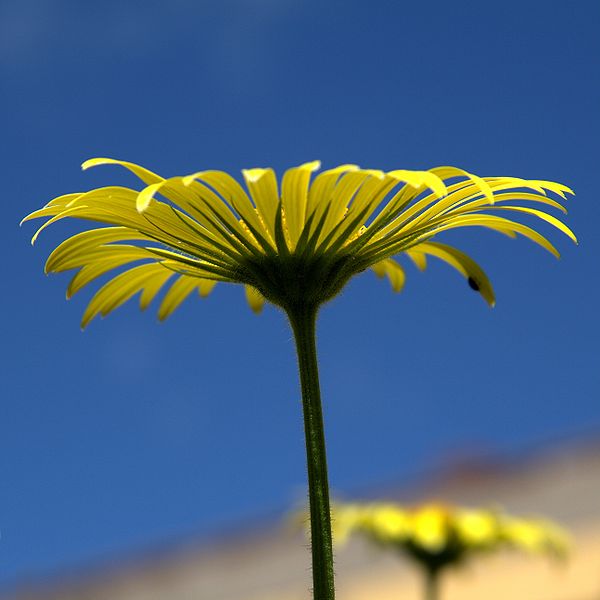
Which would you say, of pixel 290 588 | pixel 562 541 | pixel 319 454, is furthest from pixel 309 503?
pixel 290 588

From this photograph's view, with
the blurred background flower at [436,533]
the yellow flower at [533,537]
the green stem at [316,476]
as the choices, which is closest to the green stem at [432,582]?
the blurred background flower at [436,533]

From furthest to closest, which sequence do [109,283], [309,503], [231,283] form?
[109,283] < [231,283] < [309,503]

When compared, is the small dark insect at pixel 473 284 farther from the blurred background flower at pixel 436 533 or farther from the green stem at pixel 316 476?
the blurred background flower at pixel 436 533

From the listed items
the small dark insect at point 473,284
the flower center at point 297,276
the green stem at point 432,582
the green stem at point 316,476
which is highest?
the green stem at point 432,582

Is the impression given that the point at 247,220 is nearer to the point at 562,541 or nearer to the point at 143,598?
the point at 562,541

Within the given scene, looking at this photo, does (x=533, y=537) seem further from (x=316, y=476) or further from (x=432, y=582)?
(x=316, y=476)

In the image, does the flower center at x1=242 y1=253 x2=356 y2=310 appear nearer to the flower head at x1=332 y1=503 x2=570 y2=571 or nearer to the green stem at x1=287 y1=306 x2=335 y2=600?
the green stem at x1=287 y1=306 x2=335 y2=600
